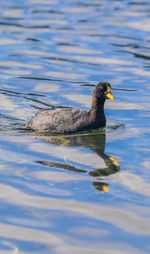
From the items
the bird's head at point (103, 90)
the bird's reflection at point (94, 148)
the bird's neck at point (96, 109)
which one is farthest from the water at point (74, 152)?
the bird's head at point (103, 90)

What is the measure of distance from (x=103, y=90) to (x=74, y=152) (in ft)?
6.79

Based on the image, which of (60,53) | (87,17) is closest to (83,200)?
(60,53)

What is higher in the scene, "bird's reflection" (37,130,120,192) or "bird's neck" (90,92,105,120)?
"bird's neck" (90,92,105,120)

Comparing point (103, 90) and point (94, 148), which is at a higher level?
point (103, 90)

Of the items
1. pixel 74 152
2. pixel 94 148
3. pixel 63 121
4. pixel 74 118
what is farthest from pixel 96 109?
pixel 74 152

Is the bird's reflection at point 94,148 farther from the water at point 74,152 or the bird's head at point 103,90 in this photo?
the bird's head at point 103,90

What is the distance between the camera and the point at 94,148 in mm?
10359

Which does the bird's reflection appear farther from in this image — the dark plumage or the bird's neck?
the bird's neck

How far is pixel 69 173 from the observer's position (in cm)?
862

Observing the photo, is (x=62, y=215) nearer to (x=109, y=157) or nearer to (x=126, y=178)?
(x=126, y=178)

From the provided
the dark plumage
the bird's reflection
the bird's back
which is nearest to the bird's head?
the dark plumage

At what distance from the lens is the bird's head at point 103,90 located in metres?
11.3

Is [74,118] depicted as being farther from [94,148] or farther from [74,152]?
[74,152]

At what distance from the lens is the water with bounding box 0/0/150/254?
6.71 meters
